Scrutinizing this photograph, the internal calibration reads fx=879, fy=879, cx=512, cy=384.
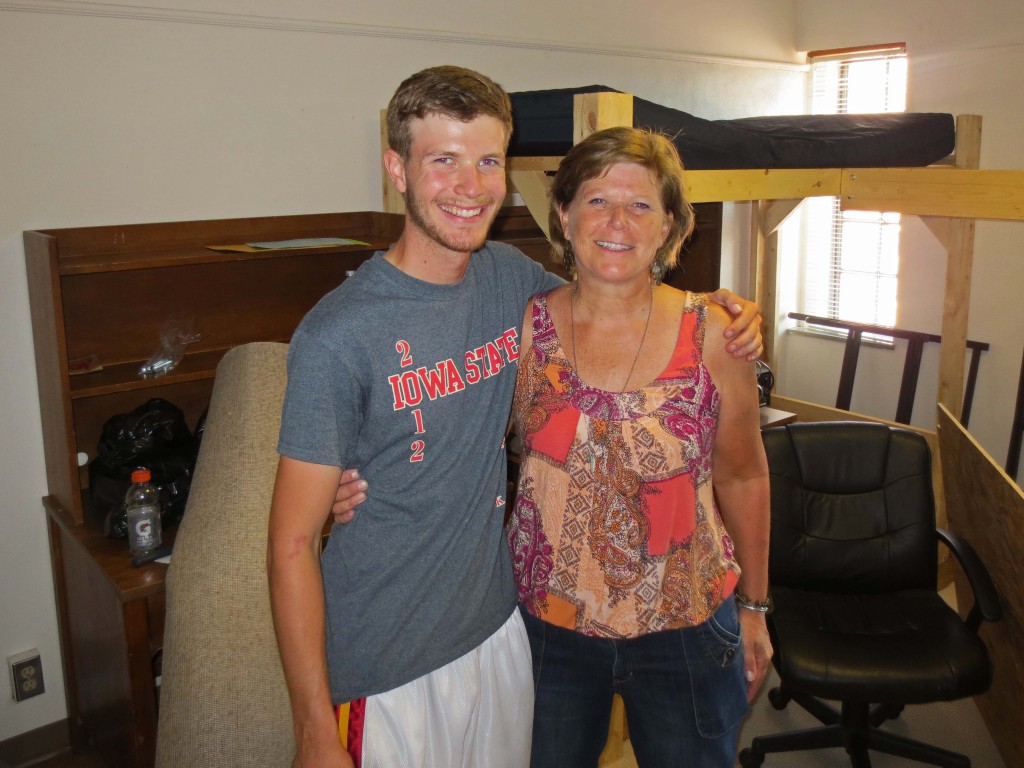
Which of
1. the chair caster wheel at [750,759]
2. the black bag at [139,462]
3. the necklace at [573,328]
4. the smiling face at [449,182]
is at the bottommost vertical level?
the chair caster wheel at [750,759]

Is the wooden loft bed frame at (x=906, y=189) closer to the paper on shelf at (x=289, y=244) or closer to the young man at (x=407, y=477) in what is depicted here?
the paper on shelf at (x=289, y=244)

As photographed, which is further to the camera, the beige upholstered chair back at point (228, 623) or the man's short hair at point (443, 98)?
the beige upholstered chair back at point (228, 623)

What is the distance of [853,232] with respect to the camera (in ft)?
15.9

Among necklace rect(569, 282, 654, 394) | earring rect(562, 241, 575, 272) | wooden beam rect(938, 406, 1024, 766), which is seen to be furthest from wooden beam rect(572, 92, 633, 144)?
wooden beam rect(938, 406, 1024, 766)

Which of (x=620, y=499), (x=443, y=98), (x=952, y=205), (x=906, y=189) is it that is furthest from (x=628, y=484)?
(x=906, y=189)

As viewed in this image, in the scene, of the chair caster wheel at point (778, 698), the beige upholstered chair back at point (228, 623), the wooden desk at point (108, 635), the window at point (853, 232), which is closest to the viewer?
the beige upholstered chair back at point (228, 623)

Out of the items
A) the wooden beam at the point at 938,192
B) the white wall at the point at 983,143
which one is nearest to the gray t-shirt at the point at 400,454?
the wooden beam at the point at 938,192

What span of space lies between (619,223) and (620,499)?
0.46 m

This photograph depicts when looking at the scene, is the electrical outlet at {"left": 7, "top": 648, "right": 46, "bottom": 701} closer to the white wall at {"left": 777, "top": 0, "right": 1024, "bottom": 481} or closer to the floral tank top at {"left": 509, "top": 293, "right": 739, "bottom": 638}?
the floral tank top at {"left": 509, "top": 293, "right": 739, "bottom": 638}

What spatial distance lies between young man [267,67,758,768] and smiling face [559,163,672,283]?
0.19 meters

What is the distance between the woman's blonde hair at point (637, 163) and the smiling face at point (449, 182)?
0.22 m

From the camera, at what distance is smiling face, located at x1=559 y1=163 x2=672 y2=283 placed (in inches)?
58.0

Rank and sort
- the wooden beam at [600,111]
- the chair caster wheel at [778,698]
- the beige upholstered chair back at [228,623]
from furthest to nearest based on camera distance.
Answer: the chair caster wheel at [778,698], the wooden beam at [600,111], the beige upholstered chair back at [228,623]

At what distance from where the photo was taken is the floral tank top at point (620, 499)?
1.42m
